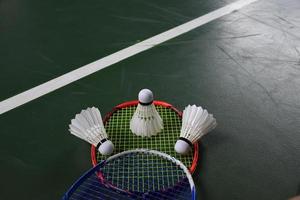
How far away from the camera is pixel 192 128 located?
203cm

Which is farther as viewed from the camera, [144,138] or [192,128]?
[144,138]

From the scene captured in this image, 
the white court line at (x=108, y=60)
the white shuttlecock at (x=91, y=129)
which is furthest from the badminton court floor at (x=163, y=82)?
the white shuttlecock at (x=91, y=129)

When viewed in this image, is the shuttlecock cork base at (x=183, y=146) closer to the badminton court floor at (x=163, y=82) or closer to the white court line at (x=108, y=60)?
the badminton court floor at (x=163, y=82)

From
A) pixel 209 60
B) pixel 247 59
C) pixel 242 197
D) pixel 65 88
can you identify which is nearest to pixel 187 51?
pixel 209 60

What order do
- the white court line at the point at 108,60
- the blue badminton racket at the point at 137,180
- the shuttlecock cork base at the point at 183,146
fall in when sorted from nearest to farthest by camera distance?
the blue badminton racket at the point at 137,180 → the shuttlecock cork base at the point at 183,146 → the white court line at the point at 108,60

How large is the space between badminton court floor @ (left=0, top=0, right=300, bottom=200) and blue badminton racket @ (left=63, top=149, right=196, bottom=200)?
18 centimetres

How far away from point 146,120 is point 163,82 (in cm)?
60

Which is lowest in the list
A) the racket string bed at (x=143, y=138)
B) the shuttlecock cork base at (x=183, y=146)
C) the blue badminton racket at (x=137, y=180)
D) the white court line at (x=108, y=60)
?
the blue badminton racket at (x=137, y=180)

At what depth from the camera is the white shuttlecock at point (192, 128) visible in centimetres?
198

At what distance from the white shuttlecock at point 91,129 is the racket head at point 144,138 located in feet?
0.19

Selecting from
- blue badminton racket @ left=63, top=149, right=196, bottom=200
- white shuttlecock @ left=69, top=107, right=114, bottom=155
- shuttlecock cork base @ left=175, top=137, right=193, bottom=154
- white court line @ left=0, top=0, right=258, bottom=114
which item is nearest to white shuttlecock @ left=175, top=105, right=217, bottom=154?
shuttlecock cork base @ left=175, top=137, right=193, bottom=154

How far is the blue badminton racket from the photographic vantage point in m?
1.82

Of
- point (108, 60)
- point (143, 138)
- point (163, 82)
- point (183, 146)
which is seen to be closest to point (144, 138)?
point (143, 138)

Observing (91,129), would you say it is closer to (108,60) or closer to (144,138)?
(144,138)
